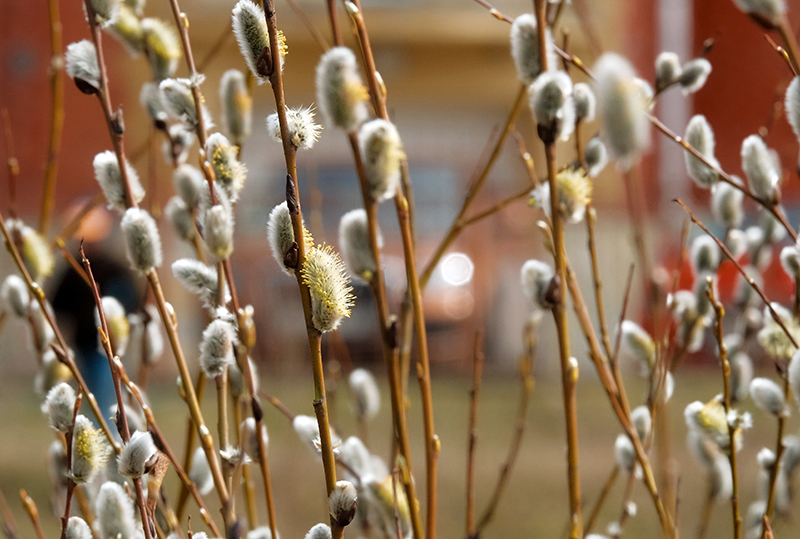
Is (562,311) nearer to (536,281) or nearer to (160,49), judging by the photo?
(536,281)

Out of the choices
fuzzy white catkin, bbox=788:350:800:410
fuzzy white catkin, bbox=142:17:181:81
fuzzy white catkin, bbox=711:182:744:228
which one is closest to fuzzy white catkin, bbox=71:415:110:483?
fuzzy white catkin, bbox=142:17:181:81

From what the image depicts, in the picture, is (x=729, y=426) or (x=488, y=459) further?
(x=488, y=459)

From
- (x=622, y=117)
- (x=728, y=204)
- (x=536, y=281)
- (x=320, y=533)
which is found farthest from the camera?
(x=728, y=204)

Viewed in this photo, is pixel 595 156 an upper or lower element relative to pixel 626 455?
upper

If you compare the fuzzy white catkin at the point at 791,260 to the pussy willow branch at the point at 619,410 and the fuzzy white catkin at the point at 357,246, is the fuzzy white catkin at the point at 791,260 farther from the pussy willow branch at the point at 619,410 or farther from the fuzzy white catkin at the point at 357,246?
the fuzzy white catkin at the point at 357,246

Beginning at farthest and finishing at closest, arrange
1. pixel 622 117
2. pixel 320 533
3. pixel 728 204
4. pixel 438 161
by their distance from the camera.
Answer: pixel 438 161
pixel 728 204
pixel 320 533
pixel 622 117

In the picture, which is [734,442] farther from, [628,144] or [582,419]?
[582,419]

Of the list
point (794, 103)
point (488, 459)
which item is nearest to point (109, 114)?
point (794, 103)

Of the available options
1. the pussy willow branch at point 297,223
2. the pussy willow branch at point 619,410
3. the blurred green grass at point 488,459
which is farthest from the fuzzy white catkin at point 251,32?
the blurred green grass at point 488,459

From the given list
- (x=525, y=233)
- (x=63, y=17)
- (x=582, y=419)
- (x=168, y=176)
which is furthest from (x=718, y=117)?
(x=63, y=17)
